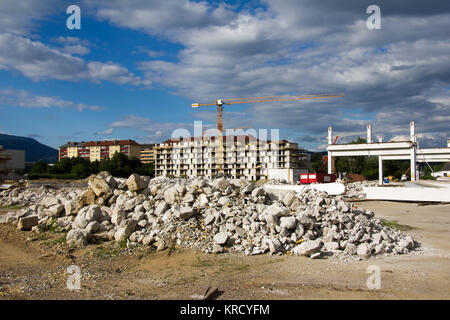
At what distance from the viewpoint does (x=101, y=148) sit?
456ft

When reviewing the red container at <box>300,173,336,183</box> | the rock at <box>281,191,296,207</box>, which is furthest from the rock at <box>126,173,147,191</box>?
the red container at <box>300,173,336,183</box>

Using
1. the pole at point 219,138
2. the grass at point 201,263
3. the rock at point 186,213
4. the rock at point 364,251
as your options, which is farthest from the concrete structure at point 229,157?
the grass at point 201,263

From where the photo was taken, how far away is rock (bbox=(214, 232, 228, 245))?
9.92 m

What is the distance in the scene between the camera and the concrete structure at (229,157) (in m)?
84.8

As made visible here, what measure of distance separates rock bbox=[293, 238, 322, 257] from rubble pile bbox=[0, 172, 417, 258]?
32 mm

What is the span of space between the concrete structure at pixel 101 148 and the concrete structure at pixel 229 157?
1653 inches

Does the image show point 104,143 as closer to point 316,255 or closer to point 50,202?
point 50,202

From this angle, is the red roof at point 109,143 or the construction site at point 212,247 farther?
the red roof at point 109,143

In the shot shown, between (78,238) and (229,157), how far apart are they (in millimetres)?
77685

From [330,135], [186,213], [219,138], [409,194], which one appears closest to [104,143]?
[219,138]

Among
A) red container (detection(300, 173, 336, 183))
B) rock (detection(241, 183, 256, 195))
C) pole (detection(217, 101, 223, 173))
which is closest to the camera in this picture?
rock (detection(241, 183, 256, 195))

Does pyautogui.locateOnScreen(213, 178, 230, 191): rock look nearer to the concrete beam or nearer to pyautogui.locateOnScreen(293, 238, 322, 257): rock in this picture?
pyautogui.locateOnScreen(293, 238, 322, 257): rock

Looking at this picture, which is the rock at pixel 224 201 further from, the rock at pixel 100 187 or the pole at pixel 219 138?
→ the pole at pixel 219 138
